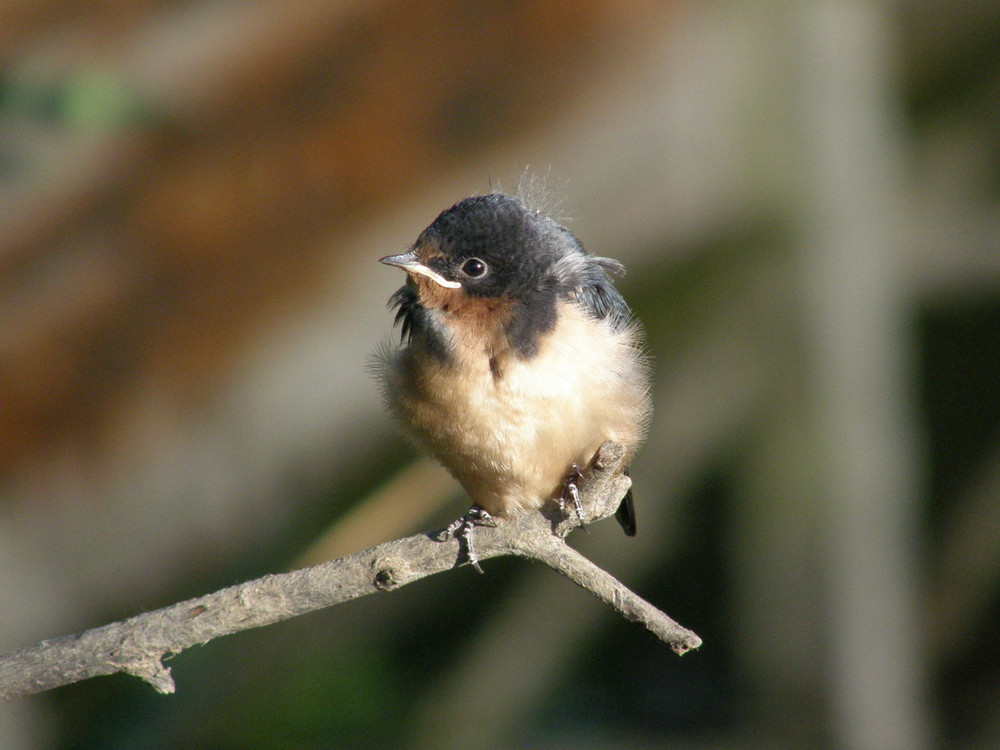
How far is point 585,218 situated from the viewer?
3.98 meters

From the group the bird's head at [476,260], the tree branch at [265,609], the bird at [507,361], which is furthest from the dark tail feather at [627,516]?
the tree branch at [265,609]

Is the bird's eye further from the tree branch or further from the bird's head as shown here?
the tree branch

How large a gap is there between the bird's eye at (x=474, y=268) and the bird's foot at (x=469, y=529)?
1.64ft

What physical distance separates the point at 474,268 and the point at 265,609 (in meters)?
0.89

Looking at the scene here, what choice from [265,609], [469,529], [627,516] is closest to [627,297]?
[627,516]

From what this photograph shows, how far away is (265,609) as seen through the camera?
5.03 ft

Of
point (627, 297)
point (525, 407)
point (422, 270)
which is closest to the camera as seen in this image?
point (525, 407)

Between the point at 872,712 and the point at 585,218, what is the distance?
2098mm

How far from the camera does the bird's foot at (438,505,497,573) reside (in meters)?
1.72

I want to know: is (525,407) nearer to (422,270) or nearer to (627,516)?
(422,270)

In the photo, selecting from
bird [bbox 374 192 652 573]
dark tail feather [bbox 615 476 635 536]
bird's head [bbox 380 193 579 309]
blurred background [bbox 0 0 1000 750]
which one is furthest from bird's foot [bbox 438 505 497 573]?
blurred background [bbox 0 0 1000 750]

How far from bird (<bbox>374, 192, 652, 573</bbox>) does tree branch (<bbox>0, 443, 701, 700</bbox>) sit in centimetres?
33

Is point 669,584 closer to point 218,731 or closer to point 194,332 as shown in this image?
point 218,731

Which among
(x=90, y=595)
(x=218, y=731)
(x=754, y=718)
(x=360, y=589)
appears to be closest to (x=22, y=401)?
(x=90, y=595)
